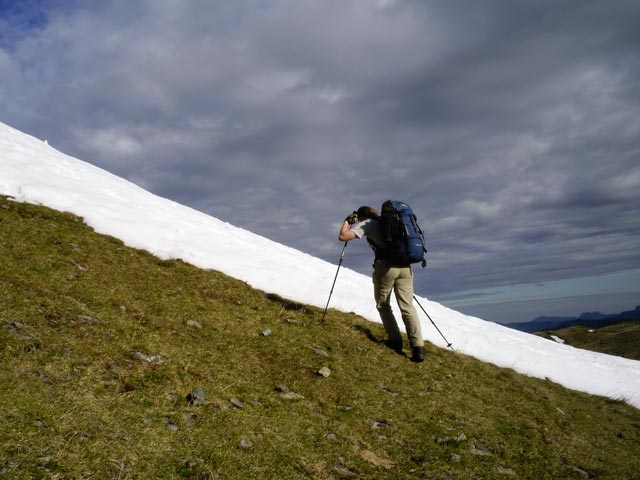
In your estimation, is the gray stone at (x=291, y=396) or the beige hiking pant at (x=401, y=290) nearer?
the gray stone at (x=291, y=396)

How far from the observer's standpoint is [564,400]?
15094mm

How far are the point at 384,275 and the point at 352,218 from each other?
1973mm

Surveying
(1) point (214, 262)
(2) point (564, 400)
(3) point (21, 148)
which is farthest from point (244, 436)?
(3) point (21, 148)

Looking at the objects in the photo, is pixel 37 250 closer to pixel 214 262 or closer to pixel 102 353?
pixel 102 353

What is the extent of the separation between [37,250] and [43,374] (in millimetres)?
5785

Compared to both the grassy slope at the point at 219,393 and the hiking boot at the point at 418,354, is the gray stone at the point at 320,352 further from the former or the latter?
the hiking boot at the point at 418,354

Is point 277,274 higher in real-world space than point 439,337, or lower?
higher

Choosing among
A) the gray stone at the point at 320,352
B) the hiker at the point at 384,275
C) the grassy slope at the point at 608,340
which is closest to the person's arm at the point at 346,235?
the hiker at the point at 384,275

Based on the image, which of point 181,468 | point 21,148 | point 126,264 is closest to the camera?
point 181,468

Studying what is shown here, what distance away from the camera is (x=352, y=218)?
13.0 m

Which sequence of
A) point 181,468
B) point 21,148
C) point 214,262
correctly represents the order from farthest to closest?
point 21,148 → point 214,262 → point 181,468

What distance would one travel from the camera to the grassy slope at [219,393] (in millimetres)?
6277

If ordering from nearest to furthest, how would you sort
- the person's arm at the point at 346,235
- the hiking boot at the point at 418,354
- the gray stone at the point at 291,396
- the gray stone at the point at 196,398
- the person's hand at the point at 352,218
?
1. the gray stone at the point at 196,398
2. the gray stone at the point at 291,396
3. the person's arm at the point at 346,235
4. the person's hand at the point at 352,218
5. the hiking boot at the point at 418,354

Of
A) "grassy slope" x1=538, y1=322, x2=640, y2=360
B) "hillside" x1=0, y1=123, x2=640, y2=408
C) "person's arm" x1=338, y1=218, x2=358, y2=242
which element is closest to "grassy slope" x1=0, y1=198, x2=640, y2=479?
"hillside" x1=0, y1=123, x2=640, y2=408
